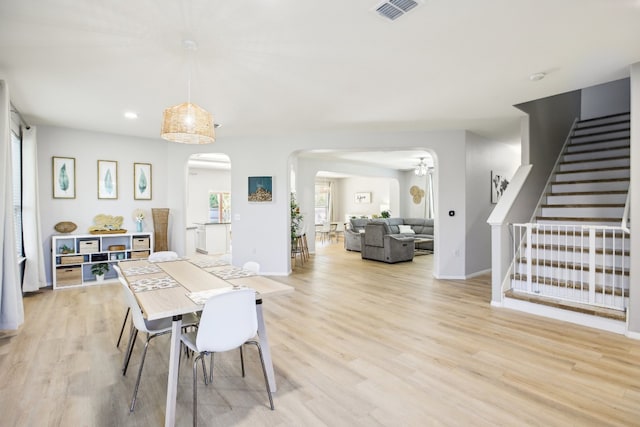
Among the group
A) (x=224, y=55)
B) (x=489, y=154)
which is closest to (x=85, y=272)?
(x=224, y=55)

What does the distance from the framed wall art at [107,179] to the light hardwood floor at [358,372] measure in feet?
7.01

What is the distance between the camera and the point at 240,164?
605cm

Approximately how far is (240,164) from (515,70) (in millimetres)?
4432

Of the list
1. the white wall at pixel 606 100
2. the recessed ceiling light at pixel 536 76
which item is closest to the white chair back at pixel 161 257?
the recessed ceiling light at pixel 536 76

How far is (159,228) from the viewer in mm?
5922

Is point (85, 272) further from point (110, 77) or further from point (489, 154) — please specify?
point (489, 154)

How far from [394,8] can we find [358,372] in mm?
2601

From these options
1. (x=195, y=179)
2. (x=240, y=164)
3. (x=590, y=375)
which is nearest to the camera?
(x=590, y=375)

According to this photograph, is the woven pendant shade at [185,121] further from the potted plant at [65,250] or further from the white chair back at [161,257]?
the potted plant at [65,250]

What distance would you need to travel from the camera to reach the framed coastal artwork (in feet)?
20.9

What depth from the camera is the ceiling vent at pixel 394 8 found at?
6.88 ft

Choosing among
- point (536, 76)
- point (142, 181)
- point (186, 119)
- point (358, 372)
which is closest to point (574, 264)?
point (536, 76)

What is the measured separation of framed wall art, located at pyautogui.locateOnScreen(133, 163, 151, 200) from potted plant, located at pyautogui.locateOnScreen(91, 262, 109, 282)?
1263 mm

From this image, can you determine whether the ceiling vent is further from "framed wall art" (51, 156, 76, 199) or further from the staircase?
"framed wall art" (51, 156, 76, 199)
